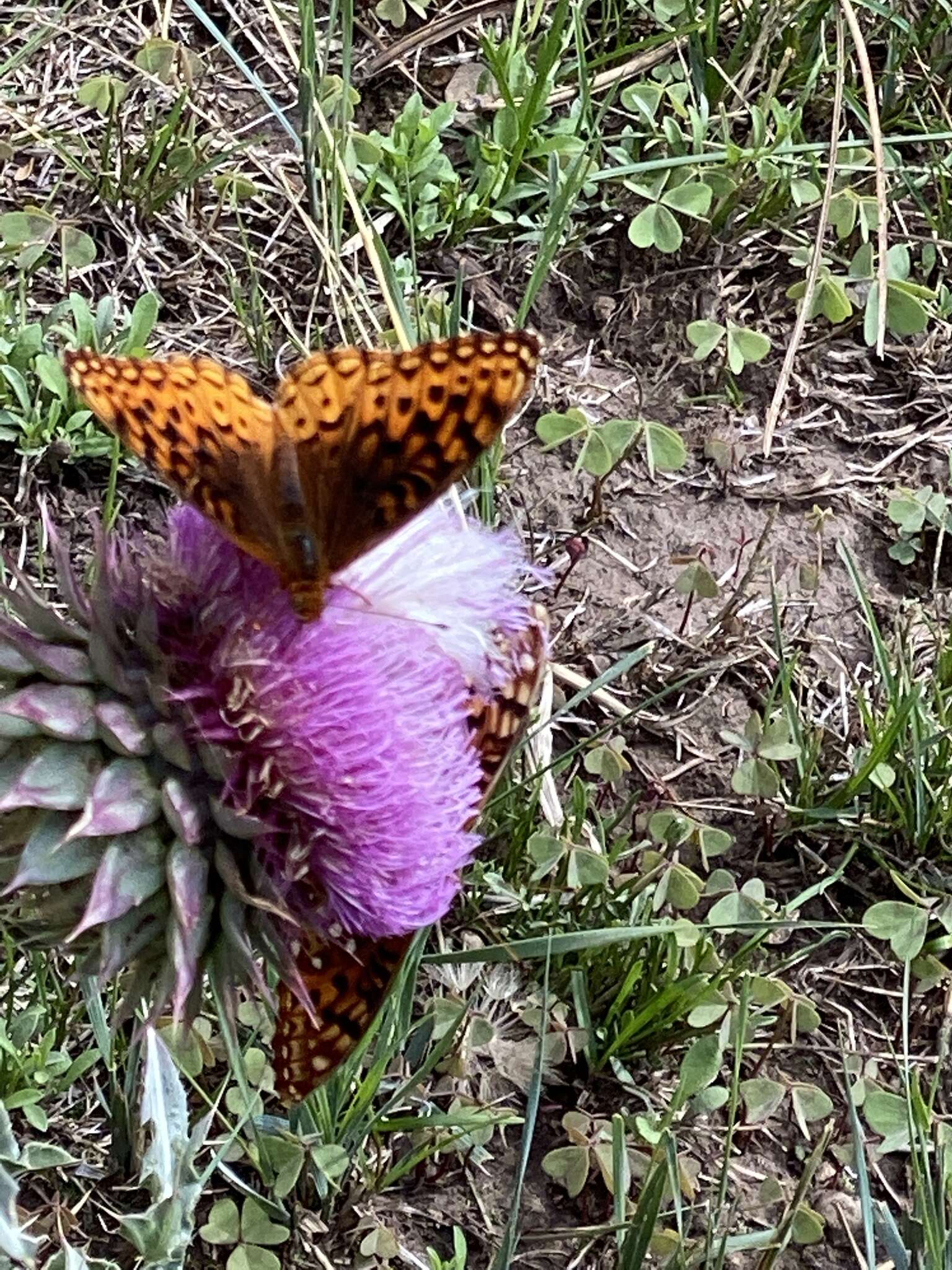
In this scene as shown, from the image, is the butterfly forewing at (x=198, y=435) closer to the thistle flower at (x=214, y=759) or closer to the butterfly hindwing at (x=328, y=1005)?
the thistle flower at (x=214, y=759)

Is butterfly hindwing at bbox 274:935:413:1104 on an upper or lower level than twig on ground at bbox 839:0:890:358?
lower

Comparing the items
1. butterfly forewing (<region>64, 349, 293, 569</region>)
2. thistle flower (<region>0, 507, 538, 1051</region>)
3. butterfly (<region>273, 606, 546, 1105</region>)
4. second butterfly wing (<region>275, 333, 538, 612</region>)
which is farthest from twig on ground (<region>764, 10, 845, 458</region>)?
butterfly forewing (<region>64, 349, 293, 569</region>)

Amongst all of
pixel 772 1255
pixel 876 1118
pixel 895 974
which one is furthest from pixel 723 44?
pixel 772 1255

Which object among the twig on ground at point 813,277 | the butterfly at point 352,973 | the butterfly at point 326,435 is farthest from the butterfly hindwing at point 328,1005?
the twig on ground at point 813,277

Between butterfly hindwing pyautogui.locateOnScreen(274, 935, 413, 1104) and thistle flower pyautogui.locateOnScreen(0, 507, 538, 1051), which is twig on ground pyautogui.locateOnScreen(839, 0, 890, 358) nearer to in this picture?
thistle flower pyautogui.locateOnScreen(0, 507, 538, 1051)

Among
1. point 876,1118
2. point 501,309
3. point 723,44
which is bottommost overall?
point 876,1118

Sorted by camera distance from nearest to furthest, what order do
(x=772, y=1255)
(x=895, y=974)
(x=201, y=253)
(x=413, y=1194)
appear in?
(x=772, y=1255), (x=413, y=1194), (x=895, y=974), (x=201, y=253)

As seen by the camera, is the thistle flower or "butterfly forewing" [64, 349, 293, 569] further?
the thistle flower

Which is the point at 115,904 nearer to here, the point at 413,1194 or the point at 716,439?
the point at 413,1194
